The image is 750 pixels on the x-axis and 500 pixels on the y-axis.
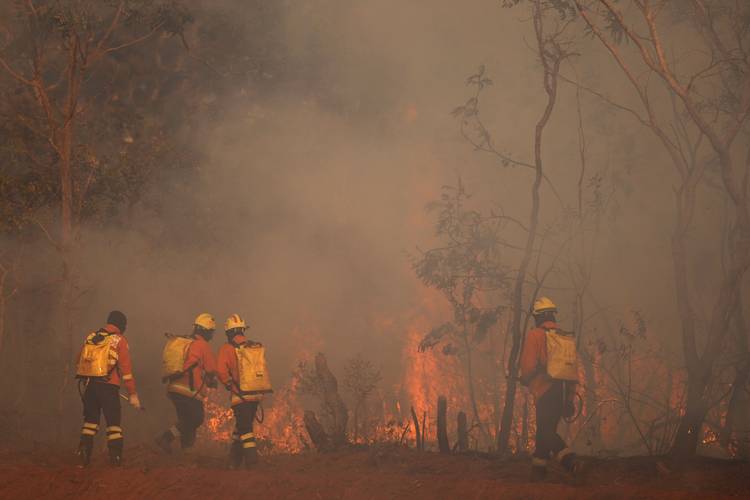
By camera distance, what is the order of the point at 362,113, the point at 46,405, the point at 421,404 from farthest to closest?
the point at 362,113
the point at 421,404
the point at 46,405

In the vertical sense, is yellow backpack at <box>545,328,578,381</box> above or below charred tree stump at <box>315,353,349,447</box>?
above

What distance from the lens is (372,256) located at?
18.8m

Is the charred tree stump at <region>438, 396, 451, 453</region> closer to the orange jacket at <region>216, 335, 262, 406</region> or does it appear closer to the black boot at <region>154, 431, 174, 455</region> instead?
the orange jacket at <region>216, 335, 262, 406</region>

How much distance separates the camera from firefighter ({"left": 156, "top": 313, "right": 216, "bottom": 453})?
29.3ft

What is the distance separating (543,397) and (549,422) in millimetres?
258

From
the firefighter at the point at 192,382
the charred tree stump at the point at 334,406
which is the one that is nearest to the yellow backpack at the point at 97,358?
the firefighter at the point at 192,382

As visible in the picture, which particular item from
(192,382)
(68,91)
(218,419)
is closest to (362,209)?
(218,419)

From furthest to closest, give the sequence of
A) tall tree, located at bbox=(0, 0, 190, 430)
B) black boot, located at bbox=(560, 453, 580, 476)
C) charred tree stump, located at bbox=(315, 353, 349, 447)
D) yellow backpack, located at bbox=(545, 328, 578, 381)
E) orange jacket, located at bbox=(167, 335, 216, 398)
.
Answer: tall tree, located at bbox=(0, 0, 190, 430)
charred tree stump, located at bbox=(315, 353, 349, 447)
orange jacket, located at bbox=(167, 335, 216, 398)
yellow backpack, located at bbox=(545, 328, 578, 381)
black boot, located at bbox=(560, 453, 580, 476)

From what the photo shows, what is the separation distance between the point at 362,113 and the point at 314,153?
201 cm

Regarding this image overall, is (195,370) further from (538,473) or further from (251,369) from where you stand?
(538,473)

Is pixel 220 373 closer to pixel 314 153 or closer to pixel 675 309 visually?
pixel 314 153

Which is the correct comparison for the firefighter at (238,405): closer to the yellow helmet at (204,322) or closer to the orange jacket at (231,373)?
the orange jacket at (231,373)

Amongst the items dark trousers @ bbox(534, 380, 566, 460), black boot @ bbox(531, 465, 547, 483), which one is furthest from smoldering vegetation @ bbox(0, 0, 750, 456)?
black boot @ bbox(531, 465, 547, 483)

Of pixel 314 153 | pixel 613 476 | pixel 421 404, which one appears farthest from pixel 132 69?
pixel 613 476
